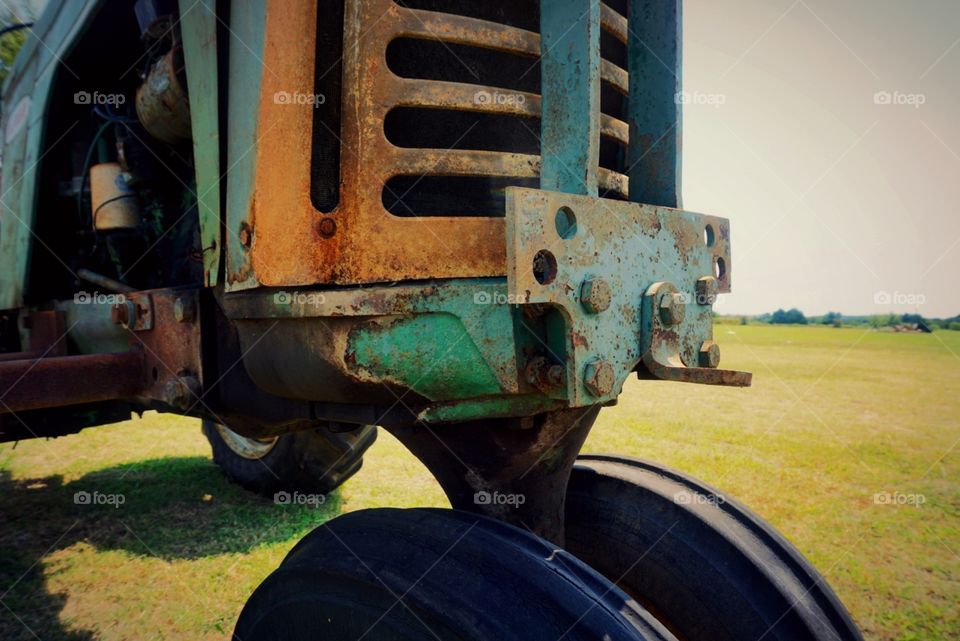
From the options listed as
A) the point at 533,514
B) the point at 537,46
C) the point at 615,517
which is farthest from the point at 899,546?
the point at 537,46

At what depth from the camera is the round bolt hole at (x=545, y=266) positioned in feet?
3.83

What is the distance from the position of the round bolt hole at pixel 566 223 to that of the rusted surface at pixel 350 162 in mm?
260

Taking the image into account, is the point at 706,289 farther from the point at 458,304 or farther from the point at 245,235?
the point at 245,235

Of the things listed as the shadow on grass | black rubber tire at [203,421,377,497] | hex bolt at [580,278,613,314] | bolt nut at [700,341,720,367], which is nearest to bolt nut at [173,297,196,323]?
hex bolt at [580,278,613,314]

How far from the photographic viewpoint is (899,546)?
3684mm

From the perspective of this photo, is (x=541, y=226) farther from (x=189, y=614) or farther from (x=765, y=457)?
(x=765, y=457)

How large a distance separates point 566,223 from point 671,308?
0.34 metres

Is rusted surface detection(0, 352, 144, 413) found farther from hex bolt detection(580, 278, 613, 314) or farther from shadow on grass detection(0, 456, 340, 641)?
hex bolt detection(580, 278, 613, 314)

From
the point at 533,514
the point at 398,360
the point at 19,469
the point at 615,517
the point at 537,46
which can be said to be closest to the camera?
the point at 398,360

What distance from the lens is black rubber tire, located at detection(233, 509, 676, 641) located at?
1124 mm

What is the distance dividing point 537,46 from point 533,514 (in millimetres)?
1127

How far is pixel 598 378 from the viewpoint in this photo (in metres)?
1.22

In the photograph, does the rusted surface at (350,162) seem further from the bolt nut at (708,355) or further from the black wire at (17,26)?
the black wire at (17,26)

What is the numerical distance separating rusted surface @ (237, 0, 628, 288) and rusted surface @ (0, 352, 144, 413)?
942 mm
